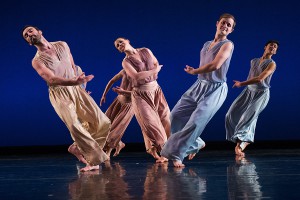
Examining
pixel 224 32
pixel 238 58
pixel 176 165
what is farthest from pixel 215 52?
pixel 238 58

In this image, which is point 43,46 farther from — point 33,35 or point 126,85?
point 126,85

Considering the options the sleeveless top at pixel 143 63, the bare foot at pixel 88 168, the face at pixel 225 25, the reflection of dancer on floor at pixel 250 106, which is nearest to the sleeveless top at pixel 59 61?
the bare foot at pixel 88 168

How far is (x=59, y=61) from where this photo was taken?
17.9 feet

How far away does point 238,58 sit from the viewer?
9367 mm

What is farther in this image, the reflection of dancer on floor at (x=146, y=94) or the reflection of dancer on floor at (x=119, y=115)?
the reflection of dancer on floor at (x=119, y=115)

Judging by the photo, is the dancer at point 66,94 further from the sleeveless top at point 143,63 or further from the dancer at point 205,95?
the sleeveless top at point 143,63

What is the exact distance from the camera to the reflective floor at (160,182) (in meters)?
3.61

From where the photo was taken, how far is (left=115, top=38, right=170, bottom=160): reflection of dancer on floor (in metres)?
6.50

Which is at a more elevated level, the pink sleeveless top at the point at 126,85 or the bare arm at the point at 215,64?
the bare arm at the point at 215,64

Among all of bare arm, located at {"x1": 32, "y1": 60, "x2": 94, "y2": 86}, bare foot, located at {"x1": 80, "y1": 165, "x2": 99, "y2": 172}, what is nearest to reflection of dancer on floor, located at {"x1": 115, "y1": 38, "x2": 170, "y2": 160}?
bare foot, located at {"x1": 80, "y1": 165, "x2": 99, "y2": 172}

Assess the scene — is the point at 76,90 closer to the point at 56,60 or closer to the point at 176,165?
the point at 56,60

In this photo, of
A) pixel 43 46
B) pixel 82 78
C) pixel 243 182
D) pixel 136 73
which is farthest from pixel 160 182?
pixel 136 73

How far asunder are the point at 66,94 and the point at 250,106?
9.87 ft

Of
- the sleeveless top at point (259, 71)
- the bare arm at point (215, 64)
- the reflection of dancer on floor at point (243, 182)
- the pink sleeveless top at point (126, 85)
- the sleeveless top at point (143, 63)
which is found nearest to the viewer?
the reflection of dancer on floor at point (243, 182)
